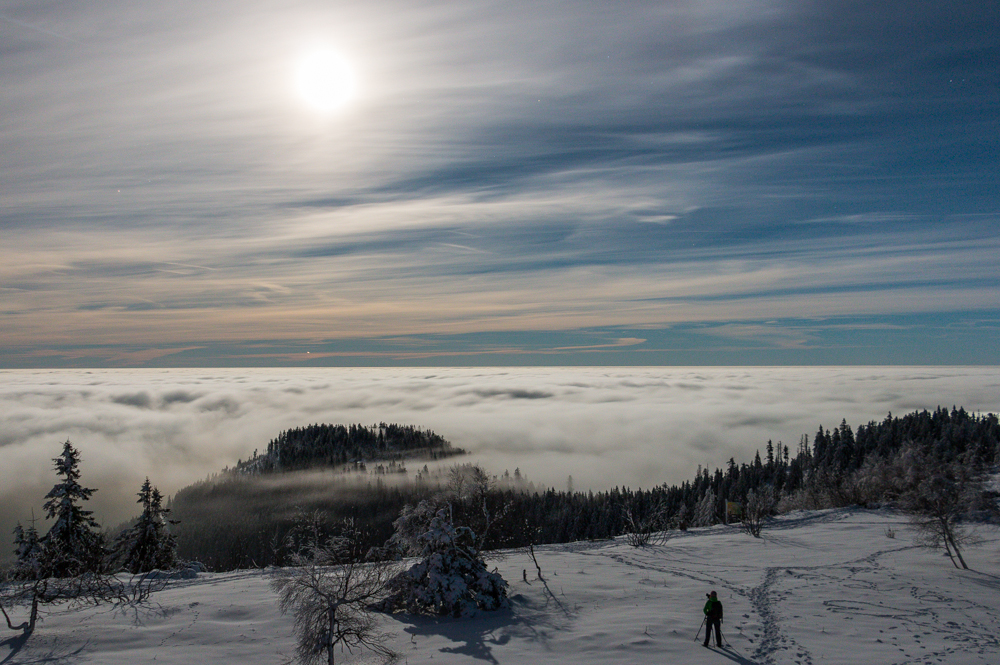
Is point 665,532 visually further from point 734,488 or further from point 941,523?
point 734,488

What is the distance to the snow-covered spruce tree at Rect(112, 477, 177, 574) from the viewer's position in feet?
151

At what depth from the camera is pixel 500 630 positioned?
25.0 meters

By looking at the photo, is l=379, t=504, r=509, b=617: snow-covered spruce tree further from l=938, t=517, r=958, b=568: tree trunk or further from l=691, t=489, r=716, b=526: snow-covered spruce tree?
l=691, t=489, r=716, b=526: snow-covered spruce tree

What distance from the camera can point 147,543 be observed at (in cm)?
4672

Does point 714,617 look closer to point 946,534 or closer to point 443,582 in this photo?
point 443,582

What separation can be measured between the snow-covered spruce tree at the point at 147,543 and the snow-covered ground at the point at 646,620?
45.4 feet

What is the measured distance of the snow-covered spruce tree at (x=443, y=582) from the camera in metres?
27.4

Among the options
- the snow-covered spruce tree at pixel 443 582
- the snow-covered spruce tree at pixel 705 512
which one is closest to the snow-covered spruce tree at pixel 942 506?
the snow-covered spruce tree at pixel 443 582

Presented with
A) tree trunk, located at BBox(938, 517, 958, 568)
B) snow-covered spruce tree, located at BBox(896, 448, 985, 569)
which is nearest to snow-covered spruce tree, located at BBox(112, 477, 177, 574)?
snow-covered spruce tree, located at BBox(896, 448, 985, 569)

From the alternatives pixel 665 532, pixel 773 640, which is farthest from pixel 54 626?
pixel 665 532

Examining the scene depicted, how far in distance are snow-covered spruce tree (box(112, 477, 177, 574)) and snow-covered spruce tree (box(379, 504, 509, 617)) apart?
3035 cm

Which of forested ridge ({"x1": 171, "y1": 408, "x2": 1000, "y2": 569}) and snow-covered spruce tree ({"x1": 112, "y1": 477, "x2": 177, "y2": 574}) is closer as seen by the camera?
snow-covered spruce tree ({"x1": 112, "y1": 477, "x2": 177, "y2": 574})

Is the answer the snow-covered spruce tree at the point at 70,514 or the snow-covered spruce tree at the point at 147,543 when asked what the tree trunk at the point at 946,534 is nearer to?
the snow-covered spruce tree at the point at 147,543

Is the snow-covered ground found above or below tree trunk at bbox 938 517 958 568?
below
